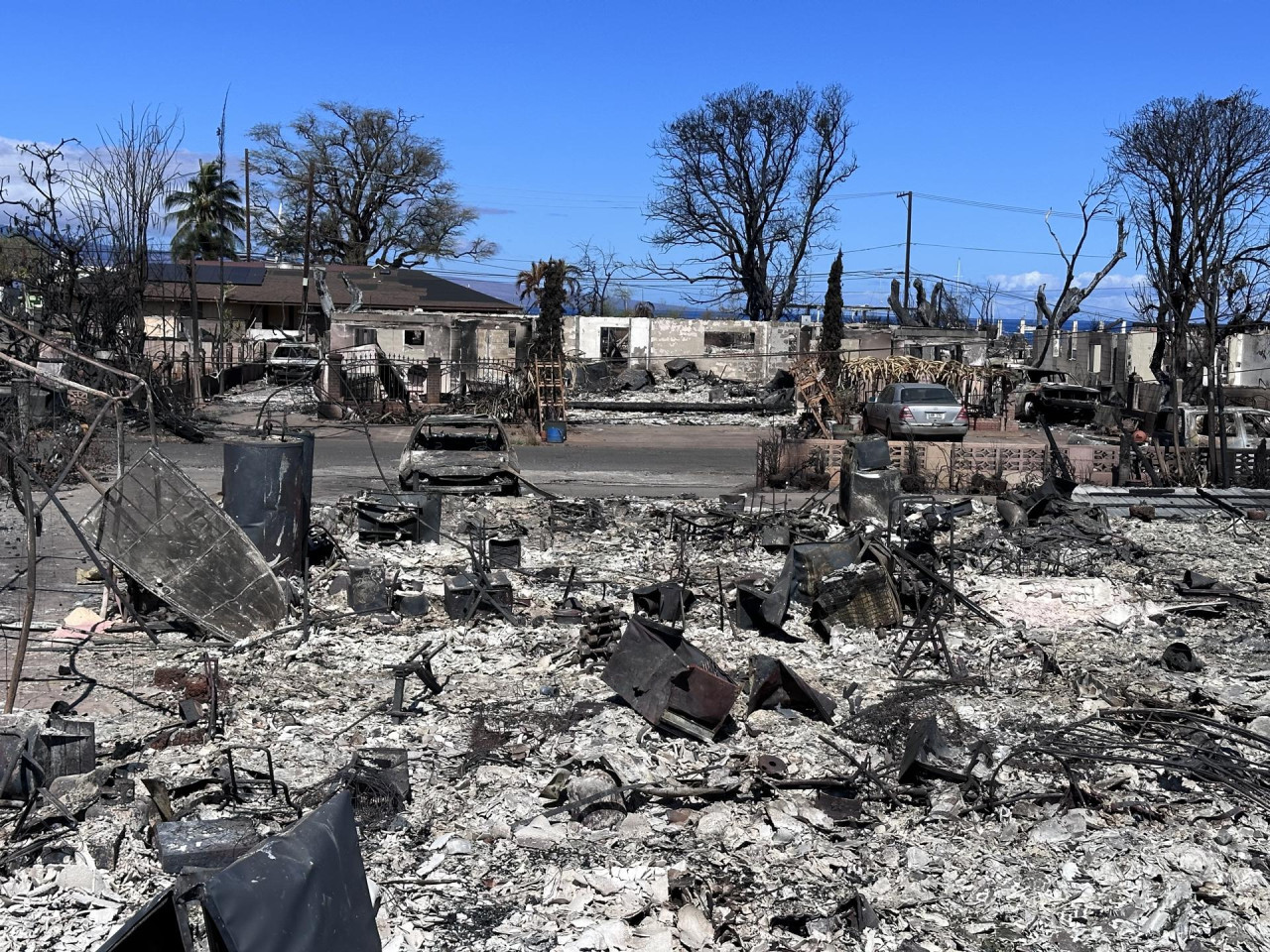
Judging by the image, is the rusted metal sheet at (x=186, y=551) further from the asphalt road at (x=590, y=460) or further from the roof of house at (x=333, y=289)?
the roof of house at (x=333, y=289)

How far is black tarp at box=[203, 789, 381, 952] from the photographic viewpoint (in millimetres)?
4195

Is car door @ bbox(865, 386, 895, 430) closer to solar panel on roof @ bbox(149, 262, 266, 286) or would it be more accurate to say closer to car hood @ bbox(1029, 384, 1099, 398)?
car hood @ bbox(1029, 384, 1099, 398)

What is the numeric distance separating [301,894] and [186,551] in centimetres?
665

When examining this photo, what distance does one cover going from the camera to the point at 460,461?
17109 millimetres

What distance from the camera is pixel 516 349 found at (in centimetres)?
3697

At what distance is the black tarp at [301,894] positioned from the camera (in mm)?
4195

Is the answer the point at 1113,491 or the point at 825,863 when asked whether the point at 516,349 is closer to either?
the point at 1113,491

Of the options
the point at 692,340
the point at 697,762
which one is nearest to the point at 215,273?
the point at 692,340

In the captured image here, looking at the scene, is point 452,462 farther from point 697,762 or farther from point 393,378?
point 393,378

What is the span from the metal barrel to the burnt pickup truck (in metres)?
25.9

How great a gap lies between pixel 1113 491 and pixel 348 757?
543 inches

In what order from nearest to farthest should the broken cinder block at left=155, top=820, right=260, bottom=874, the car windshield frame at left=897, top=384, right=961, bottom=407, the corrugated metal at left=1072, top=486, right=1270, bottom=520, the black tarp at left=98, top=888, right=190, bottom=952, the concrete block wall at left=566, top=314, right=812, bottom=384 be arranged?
the black tarp at left=98, top=888, right=190, bottom=952, the broken cinder block at left=155, top=820, right=260, bottom=874, the corrugated metal at left=1072, top=486, right=1270, bottom=520, the car windshield frame at left=897, top=384, right=961, bottom=407, the concrete block wall at left=566, top=314, right=812, bottom=384

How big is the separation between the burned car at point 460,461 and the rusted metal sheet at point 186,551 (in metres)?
6.05

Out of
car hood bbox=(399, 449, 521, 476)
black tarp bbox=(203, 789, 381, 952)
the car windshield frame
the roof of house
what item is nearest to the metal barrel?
car hood bbox=(399, 449, 521, 476)
